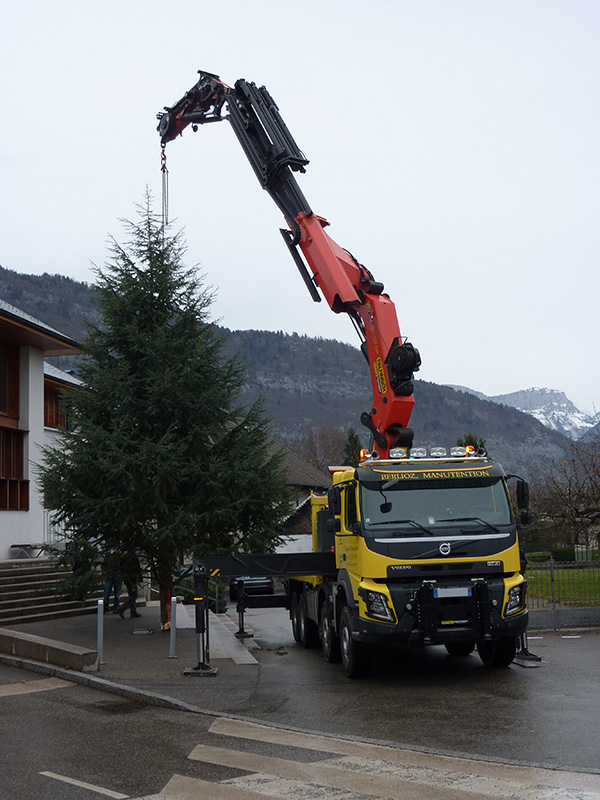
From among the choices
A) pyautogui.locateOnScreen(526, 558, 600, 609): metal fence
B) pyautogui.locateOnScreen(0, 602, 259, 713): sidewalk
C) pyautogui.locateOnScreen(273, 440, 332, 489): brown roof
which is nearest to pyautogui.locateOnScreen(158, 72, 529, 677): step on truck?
pyautogui.locateOnScreen(0, 602, 259, 713): sidewalk

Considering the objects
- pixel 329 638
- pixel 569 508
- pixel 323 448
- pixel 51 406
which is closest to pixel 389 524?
pixel 329 638

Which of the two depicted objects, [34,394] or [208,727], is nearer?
[208,727]

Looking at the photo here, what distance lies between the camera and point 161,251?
18.5m

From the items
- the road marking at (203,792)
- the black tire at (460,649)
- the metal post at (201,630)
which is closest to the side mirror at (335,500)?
the metal post at (201,630)

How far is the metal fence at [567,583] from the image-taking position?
19.6 meters

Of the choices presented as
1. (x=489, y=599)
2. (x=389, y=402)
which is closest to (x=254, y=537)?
(x=389, y=402)

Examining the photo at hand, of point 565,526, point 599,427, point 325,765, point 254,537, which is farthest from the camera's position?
point 599,427

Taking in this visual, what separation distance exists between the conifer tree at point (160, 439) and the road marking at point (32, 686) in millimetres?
4333

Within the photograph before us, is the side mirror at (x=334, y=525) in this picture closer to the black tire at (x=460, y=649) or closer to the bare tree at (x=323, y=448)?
the black tire at (x=460, y=649)

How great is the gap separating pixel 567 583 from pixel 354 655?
8559 millimetres

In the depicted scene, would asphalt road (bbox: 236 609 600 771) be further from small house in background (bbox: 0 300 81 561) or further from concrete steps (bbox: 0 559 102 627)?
small house in background (bbox: 0 300 81 561)

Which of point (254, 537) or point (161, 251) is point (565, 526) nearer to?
point (254, 537)

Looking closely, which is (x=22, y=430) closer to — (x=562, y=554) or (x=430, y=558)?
(x=430, y=558)

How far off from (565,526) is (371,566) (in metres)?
15.0
